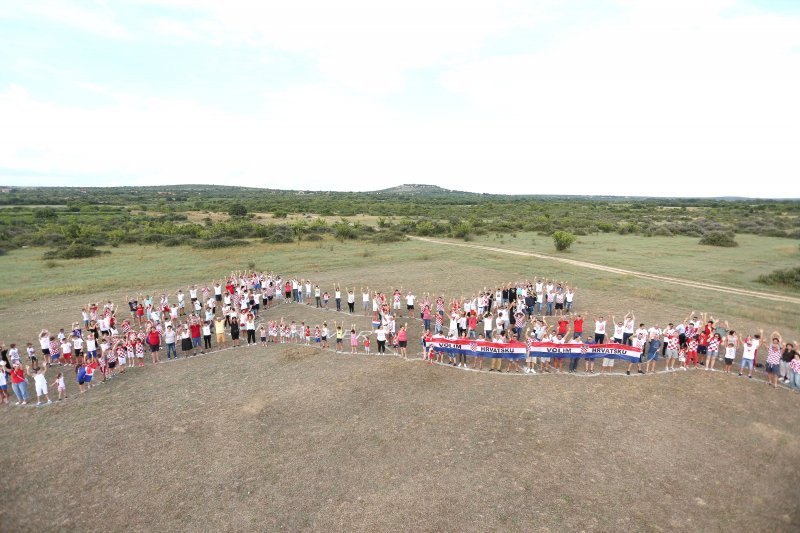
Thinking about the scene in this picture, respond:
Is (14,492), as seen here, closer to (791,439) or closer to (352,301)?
(352,301)

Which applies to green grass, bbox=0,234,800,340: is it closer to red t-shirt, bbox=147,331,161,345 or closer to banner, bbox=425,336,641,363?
banner, bbox=425,336,641,363

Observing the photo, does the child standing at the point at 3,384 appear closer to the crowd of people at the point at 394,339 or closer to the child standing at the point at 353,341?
the crowd of people at the point at 394,339

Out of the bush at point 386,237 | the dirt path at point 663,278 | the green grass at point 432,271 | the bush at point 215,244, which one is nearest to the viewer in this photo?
the green grass at point 432,271

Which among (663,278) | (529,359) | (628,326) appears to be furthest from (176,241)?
(663,278)

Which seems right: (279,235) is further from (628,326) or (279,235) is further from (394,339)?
(628,326)

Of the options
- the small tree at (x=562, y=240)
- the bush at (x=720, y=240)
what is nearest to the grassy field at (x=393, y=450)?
the small tree at (x=562, y=240)

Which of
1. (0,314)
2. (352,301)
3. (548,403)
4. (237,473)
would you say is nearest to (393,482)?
(237,473)
